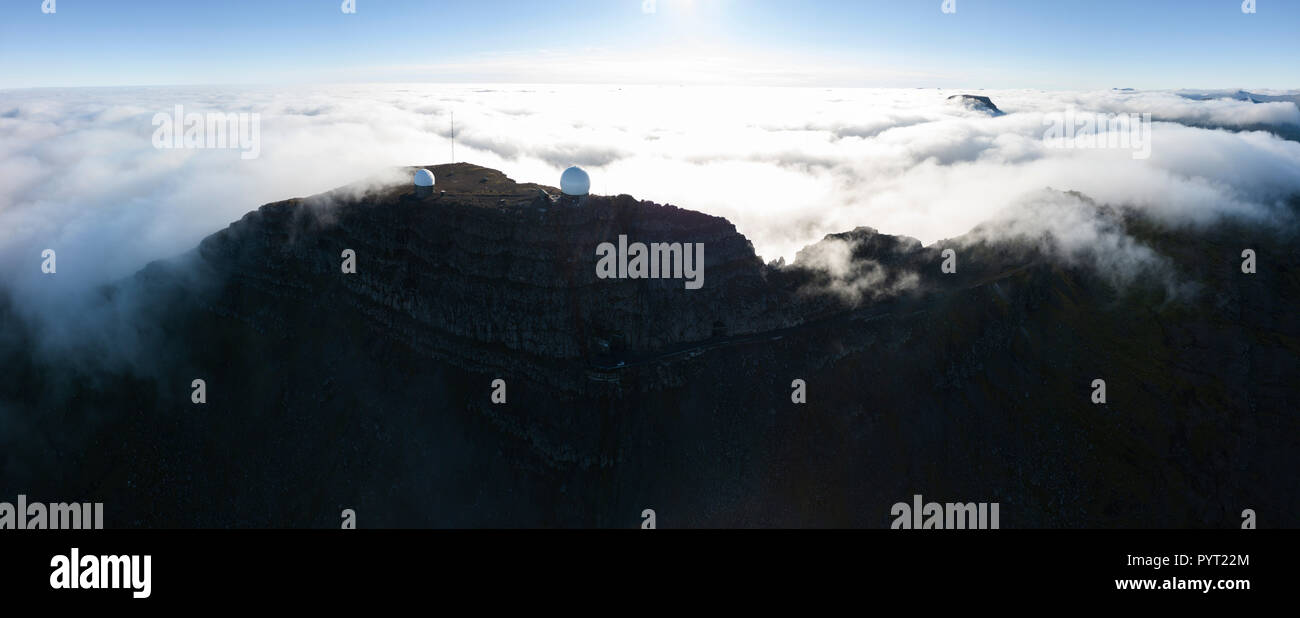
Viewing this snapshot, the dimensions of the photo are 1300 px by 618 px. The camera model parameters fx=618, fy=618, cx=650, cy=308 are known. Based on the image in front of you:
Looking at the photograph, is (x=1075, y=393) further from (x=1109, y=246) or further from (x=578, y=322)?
(x=578, y=322)

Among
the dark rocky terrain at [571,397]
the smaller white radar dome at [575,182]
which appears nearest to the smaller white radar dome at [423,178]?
the dark rocky terrain at [571,397]

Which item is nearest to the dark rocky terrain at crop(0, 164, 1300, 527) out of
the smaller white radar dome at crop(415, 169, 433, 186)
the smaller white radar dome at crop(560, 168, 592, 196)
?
the smaller white radar dome at crop(415, 169, 433, 186)

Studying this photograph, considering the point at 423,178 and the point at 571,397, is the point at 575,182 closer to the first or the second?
the point at 423,178

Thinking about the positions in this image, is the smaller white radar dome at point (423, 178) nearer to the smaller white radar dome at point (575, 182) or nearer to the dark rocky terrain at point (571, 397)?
the dark rocky terrain at point (571, 397)

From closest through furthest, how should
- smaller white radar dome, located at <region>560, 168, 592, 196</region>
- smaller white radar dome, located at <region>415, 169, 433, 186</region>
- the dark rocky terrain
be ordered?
the dark rocky terrain < smaller white radar dome, located at <region>560, 168, 592, 196</region> < smaller white radar dome, located at <region>415, 169, 433, 186</region>

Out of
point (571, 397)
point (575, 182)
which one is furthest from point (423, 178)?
point (571, 397)

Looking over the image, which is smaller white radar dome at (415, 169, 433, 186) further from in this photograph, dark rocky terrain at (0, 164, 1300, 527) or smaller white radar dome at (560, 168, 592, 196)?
smaller white radar dome at (560, 168, 592, 196)

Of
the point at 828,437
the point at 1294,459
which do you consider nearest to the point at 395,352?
the point at 828,437
